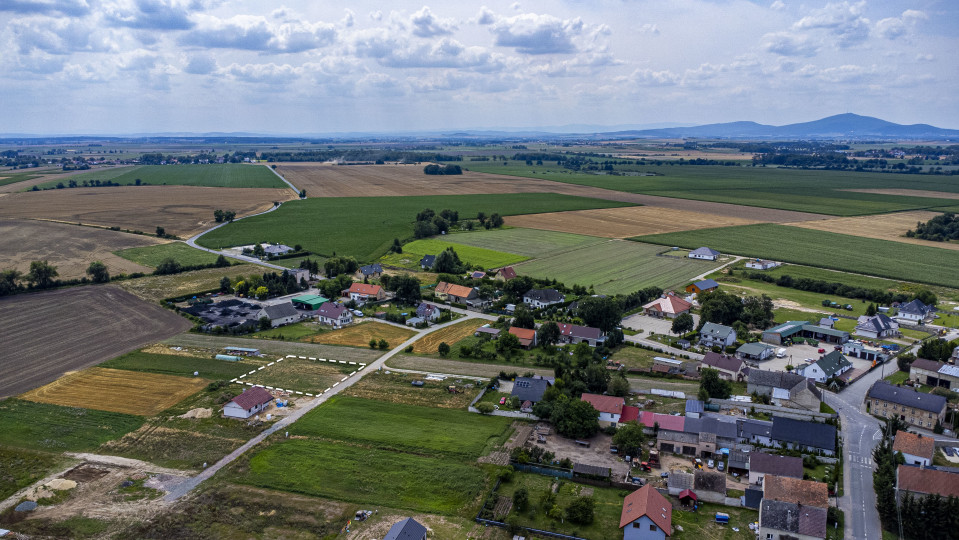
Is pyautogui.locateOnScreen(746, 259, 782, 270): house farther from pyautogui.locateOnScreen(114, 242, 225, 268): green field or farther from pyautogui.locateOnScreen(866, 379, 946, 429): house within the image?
pyautogui.locateOnScreen(114, 242, 225, 268): green field

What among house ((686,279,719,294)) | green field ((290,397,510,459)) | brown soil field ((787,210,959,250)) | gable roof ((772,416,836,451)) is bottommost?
green field ((290,397,510,459))

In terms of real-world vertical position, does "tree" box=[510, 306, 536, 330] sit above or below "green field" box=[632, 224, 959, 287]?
below

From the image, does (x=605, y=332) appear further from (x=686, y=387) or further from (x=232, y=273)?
(x=232, y=273)

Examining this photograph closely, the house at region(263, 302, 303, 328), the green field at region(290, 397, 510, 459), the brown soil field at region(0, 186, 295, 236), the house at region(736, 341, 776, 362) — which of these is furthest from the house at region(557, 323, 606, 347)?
the brown soil field at region(0, 186, 295, 236)

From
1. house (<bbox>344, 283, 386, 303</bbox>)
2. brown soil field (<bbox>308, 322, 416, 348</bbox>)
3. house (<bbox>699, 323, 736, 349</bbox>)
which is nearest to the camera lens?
house (<bbox>699, 323, 736, 349</bbox>)

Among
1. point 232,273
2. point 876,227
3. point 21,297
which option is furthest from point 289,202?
point 876,227

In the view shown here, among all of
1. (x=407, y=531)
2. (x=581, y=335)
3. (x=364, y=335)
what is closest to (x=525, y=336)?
(x=581, y=335)

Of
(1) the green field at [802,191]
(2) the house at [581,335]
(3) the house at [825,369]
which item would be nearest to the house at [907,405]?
(3) the house at [825,369]
